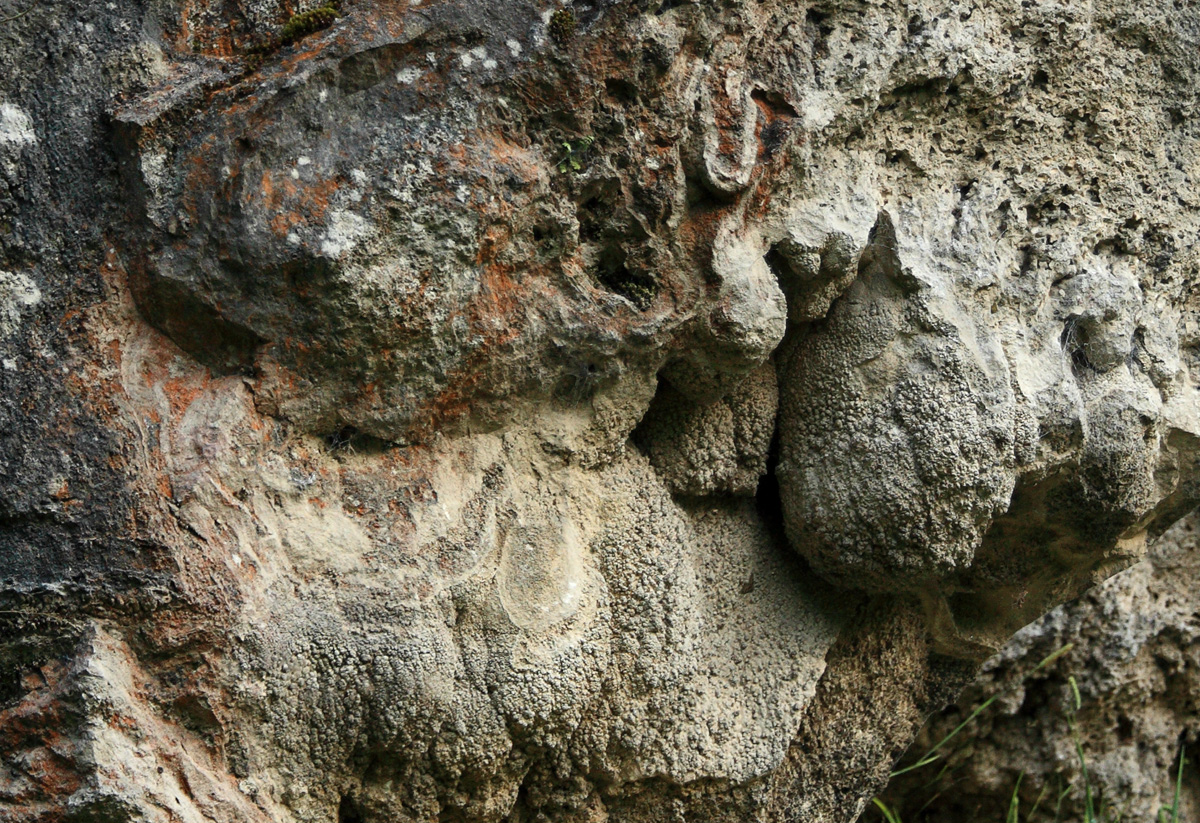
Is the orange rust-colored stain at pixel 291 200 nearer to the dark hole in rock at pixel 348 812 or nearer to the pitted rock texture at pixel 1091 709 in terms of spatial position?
the dark hole in rock at pixel 348 812

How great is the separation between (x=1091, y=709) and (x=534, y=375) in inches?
60.4

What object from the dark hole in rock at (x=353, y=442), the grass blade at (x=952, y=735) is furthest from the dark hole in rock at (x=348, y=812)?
the grass blade at (x=952, y=735)

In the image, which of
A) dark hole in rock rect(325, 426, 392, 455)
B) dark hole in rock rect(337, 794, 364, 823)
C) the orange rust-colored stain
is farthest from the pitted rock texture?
the orange rust-colored stain

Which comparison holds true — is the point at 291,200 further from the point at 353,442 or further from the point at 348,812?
the point at 348,812

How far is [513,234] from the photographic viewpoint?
4.24 feet

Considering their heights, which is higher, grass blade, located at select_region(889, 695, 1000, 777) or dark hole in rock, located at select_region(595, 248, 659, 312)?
dark hole in rock, located at select_region(595, 248, 659, 312)

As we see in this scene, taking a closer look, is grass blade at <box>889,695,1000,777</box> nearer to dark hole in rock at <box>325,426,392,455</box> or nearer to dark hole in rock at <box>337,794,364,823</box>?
dark hole in rock at <box>337,794,364,823</box>

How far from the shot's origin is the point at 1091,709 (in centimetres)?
238

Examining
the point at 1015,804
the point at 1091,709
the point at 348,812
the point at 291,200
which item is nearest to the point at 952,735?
the point at 1015,804

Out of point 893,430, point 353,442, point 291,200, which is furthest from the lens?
point 893,430

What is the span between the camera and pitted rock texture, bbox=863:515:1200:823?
2336 mm

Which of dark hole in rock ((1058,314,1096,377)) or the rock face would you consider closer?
Result: the rock face

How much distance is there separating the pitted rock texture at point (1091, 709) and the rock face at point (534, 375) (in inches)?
26.1

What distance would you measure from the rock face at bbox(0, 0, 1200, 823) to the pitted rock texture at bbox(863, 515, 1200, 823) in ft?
2.18
